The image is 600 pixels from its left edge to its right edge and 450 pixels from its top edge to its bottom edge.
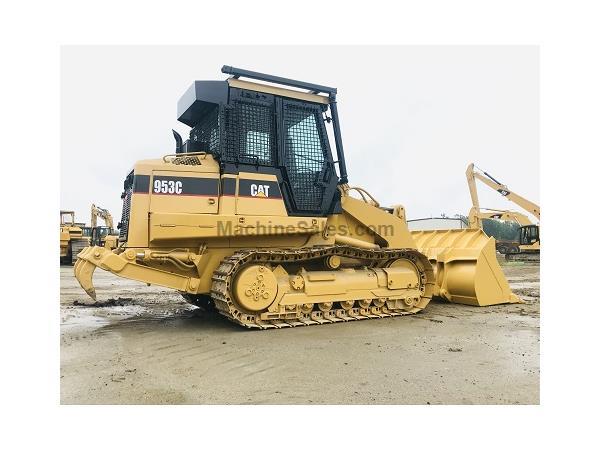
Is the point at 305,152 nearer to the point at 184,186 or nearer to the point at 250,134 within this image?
the point at 250,134

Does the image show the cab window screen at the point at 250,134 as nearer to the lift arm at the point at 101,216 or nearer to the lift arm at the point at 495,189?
the lift arm at the point at 495,189

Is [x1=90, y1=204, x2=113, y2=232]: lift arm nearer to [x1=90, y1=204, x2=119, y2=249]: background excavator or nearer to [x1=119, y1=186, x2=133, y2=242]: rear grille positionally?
[x1=90, y1=204, x2=119, y2=249]: background excavator

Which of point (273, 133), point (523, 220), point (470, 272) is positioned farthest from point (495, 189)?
point (273, 133)

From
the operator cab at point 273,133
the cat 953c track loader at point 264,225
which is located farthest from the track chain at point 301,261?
the operator cab at point 273,133

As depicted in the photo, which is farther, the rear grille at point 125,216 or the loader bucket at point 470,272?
the loader bucket at point 470,272

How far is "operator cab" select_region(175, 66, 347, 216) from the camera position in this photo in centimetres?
673

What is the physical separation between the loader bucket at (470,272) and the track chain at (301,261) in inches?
38.8

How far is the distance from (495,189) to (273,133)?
21.4m

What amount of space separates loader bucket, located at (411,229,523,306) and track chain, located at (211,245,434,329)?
3.23 feet

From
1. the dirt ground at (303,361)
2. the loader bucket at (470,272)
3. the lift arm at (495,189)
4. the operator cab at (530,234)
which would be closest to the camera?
the dirt ground at (303,361)

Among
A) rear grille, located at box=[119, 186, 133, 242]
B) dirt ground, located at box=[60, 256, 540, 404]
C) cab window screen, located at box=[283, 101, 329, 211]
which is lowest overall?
dirt ground, located at box=[60, 256, 540, 404]

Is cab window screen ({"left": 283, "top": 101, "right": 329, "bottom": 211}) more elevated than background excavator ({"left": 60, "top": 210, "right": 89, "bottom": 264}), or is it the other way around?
cab window screen ({"left": 283, "top": 101, "right": 329, "bottom": 211})

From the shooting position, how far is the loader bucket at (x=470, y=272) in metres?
8.40

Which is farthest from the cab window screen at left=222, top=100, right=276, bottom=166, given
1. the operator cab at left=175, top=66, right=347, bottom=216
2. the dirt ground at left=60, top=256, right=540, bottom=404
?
the dirt ground at left=60, top=256, right=540, bottom=404
